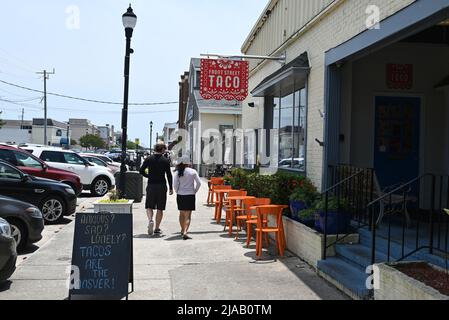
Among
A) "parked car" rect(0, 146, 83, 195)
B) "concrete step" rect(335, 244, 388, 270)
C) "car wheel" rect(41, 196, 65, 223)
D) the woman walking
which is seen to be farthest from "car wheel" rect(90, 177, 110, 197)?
"concrete step" rect(335, 244, 388, 270)

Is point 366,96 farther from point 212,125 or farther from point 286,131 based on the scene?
point 212,125

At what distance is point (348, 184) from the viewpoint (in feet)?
27.9

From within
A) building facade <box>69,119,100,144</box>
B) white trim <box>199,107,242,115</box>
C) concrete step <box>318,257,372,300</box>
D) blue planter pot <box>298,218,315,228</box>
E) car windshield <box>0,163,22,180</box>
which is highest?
building facade <box>69,119,100,144</box>

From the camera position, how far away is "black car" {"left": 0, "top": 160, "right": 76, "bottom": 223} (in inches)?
443

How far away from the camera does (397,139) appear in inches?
395

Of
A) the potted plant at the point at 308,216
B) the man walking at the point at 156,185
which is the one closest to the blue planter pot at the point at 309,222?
the potted plant at the point at 308,216

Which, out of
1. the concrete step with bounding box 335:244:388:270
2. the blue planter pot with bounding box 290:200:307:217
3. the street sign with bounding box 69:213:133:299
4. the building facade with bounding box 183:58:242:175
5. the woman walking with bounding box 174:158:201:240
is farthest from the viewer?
the building facade with bounding box 183:58:242:175

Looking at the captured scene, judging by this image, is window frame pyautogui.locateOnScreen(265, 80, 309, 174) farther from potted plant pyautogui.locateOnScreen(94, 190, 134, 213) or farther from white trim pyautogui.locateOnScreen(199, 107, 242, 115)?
white trim pyautogui.locateOnScreen(199, 107, 242, 115)

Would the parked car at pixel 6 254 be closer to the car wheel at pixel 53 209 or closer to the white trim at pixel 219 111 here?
the car wheel at pixel 53 209

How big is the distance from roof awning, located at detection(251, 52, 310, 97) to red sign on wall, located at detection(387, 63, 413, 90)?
164 centimetres

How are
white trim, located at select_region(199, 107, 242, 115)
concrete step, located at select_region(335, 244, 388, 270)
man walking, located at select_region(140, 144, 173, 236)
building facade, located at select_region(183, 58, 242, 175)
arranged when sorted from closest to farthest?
concrete step, located at select_region(335, 244, 388, 270), man walking, located at select_region(140, 144, 173, 236), building facade, located at select_region(183, 58, 242, 175), white trim, located at select_region(199, 107, 242, 115)

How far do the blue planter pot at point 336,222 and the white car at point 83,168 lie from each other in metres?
13.0

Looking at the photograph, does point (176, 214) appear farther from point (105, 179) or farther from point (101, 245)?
point (101, 245)

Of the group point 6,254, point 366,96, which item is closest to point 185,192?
point 366,96
